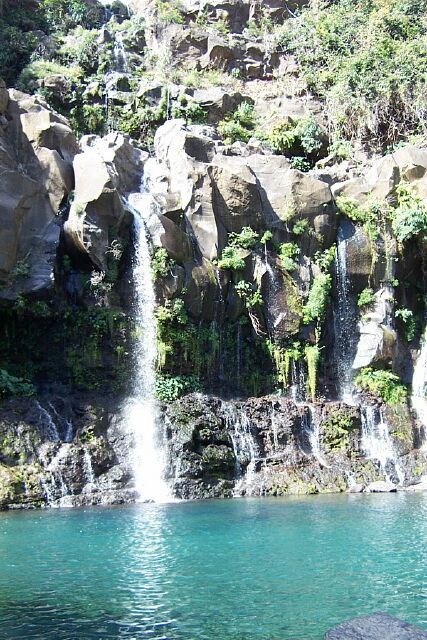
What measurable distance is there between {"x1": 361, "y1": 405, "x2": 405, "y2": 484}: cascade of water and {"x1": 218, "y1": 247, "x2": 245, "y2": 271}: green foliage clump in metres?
6.43

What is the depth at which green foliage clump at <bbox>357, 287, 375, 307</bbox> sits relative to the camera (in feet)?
82.3

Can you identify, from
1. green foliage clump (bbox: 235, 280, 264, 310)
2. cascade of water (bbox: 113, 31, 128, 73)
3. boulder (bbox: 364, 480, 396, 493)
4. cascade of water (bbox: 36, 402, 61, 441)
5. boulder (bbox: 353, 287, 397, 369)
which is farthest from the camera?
cascade of water (bbox: 113, 31, 128, 73)

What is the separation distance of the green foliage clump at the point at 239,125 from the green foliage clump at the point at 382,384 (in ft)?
43.4

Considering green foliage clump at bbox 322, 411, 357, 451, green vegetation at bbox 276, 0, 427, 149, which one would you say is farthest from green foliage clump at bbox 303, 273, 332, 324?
green vegetation at bbox 276, 0, 427, 149

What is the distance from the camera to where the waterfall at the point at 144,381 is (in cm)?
1927

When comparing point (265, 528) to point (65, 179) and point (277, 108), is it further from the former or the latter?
point (277, 108)

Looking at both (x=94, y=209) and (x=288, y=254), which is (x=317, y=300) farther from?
(x=94, y=209)

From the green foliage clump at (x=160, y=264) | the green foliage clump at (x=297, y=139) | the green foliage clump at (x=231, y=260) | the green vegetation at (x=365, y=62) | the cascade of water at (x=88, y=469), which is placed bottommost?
the cascade of water at (x=88, y=469)

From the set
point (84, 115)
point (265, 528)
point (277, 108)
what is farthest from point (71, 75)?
point (265, 528)

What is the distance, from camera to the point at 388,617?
5902 millimetres

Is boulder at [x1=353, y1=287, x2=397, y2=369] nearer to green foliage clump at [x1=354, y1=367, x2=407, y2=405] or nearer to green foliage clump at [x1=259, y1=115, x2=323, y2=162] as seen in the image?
green foliage clump at [x1=354, y1=367, x2=407, y2=405]

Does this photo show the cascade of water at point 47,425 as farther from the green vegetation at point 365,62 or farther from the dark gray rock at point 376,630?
the green vegetation at point 365,62

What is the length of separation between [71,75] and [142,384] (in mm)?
17891

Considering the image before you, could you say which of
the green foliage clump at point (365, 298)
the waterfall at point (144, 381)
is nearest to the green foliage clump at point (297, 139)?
the green foliage clump at point (365, 298)
